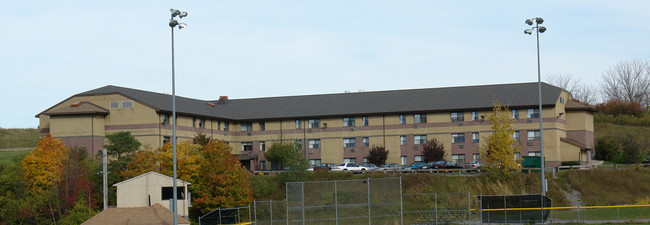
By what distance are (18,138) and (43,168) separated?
52822 millimetres

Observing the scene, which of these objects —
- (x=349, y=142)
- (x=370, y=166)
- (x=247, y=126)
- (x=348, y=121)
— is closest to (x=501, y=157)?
(x=370, y=166)

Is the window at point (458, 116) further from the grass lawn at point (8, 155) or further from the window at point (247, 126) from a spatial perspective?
the grass lawn at point (8, 155)

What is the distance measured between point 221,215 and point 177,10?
17070 mm

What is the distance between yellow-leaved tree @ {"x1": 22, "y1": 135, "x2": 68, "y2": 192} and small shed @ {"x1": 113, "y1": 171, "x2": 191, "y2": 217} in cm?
980

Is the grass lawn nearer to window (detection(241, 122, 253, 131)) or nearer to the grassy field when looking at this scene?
the grassy field

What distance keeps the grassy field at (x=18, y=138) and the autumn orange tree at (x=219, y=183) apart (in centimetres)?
5290

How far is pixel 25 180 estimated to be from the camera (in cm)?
5900

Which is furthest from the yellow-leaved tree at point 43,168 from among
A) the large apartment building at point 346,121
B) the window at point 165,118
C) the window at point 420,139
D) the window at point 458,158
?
the window at point 458,158

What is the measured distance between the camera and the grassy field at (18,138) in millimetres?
99887

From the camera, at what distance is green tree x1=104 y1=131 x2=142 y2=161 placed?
62.8 metres

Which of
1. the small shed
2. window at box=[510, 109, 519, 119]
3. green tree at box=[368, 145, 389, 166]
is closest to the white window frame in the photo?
window at box=[510, 109, 519, 119]

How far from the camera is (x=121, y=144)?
63.2 metres

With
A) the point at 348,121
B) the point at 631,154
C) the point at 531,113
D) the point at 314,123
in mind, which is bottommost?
the point at 631,154

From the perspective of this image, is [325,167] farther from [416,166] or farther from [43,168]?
[43,168]
